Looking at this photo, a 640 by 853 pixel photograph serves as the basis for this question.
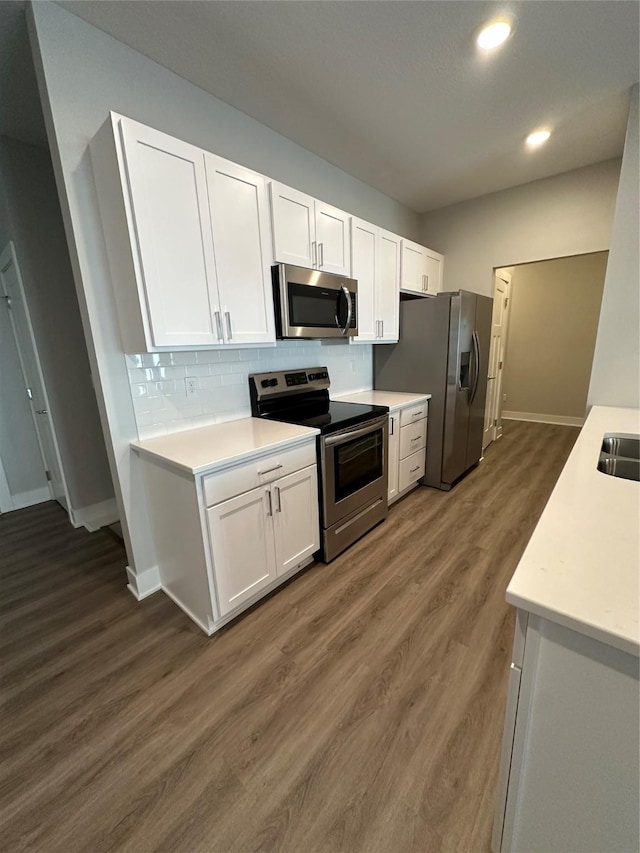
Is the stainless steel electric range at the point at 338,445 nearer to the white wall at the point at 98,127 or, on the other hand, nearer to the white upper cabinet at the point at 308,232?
the white upper cabinet at the point at 308,232

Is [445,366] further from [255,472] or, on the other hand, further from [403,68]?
[255,472]

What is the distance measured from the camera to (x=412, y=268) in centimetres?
347

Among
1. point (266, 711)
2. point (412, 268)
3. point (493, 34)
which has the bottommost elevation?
point (266, 711)

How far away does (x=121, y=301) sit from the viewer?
5.83ft

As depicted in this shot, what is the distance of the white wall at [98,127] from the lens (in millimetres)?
1591

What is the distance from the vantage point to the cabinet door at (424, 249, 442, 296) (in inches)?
147

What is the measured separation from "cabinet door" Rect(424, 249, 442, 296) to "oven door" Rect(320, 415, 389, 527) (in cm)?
203

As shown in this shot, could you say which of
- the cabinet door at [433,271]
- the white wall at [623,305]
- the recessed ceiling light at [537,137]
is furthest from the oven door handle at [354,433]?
the recessed ceiling light at [537,137]

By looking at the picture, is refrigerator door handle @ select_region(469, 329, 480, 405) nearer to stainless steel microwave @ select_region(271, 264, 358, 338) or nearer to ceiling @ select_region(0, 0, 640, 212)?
stainless steel microwave @ select_region(271, 264, 358, 338)

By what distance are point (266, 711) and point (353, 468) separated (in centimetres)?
138

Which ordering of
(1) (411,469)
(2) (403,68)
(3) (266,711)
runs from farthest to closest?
(1) (411,469) → (2) (403,68) → (3) (266,711)

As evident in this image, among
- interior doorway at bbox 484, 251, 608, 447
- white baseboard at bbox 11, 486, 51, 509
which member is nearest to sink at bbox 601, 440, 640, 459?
interior doorway at bbox 484, 251, 608, 447

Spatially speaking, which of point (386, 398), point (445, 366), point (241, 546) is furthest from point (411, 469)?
point (241, 546)

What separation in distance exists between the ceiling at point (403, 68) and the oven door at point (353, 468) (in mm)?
2042
